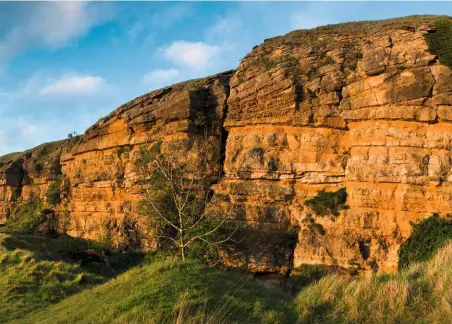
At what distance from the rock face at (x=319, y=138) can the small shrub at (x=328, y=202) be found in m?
0.24

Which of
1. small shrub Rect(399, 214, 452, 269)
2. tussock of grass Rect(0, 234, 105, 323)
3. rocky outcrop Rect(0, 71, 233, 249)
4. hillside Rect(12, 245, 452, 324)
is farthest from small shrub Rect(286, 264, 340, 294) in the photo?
hillside Rect(12, 245, 452, 324)

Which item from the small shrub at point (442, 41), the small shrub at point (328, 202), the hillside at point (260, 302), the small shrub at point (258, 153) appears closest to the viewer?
the hillside at point (260, 302)

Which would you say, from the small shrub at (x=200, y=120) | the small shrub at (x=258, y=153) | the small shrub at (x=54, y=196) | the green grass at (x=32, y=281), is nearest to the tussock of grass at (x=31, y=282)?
the green grass at (x=32, y=281)

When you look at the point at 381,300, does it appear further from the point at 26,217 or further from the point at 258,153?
the point at 26,217

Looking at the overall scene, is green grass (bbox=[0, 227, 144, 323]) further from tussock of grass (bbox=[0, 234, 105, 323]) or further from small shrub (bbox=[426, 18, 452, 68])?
small shrub (bbox=[426, 18, 452, 68])

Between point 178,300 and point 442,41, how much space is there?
22.8 meters

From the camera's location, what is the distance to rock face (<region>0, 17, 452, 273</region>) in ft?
76.6

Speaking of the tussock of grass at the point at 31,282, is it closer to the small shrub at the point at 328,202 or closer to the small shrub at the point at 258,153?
the small shrub at the point at 258,153

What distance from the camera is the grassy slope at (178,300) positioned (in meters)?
8.89


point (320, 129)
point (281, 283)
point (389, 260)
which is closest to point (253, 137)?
point (320, 129)

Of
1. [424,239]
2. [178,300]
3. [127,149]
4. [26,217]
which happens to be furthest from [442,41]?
[26,217]

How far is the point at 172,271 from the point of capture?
460 inches

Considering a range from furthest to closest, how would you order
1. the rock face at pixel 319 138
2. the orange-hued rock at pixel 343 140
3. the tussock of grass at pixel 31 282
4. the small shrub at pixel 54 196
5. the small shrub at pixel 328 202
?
the small shrub at pixel 54 196, the small shrub at pixel 328 202, the rock face at pixel 319 138, the orange-hued rock at pixel 343 140, the tussock of grass at pixel 31 282

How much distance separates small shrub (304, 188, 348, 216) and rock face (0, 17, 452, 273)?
0.24m
